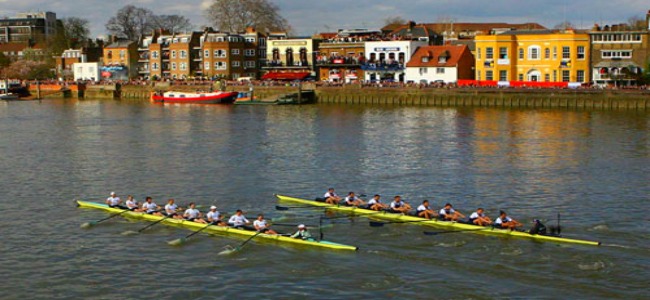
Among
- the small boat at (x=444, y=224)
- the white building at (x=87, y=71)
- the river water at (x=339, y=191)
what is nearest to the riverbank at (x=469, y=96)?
the river water at (x=339, y=191)

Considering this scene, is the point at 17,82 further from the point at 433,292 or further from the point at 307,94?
the point at 433,292

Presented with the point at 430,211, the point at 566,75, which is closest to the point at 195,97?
the point at 566,75

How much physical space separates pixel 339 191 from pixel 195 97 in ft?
207

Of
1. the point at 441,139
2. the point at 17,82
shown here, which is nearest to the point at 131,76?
the point at 17,82

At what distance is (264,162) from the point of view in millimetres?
48875

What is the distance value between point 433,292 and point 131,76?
111 metres

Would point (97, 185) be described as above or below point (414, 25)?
below

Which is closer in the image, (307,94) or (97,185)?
(97,185)

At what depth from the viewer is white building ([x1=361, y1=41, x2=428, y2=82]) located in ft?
333

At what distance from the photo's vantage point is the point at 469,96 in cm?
8712

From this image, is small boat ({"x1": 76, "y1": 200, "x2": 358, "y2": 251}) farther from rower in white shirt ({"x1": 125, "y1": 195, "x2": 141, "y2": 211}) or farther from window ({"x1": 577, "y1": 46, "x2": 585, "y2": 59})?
window ({"x1": 577, "y1": 46, "x2": 585, "y2": 59})

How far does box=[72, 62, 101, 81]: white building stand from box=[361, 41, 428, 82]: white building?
4777cm

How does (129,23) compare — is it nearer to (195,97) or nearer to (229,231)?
(195,97)

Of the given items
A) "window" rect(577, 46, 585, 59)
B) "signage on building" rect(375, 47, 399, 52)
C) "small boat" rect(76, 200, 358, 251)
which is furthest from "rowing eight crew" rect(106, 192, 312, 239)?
"signage on building" rect(375, 47, 399, 52)
